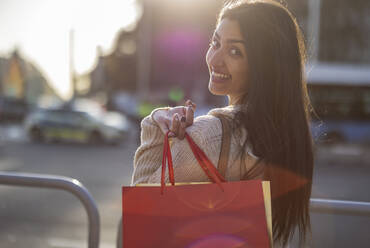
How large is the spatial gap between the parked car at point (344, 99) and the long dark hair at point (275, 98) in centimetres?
1589

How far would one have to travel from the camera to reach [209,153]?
1299 millimetres

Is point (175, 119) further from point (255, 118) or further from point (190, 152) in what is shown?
point (255, 118)

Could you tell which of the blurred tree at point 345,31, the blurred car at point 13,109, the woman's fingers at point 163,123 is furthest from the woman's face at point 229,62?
the blurred car at point 13,109

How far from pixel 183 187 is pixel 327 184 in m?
9.17

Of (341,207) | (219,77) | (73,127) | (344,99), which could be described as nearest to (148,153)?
(219,77)

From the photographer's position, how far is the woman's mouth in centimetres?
151

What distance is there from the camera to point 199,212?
1.28m

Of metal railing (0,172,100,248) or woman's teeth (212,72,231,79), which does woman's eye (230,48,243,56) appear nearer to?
woman's teeth (212,72,231,79)

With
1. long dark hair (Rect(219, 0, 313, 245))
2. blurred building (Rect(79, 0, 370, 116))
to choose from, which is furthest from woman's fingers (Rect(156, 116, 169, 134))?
blurred building (Rect(79, 0, 370, 116))

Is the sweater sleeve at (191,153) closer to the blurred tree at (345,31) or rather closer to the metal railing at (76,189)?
the metal railing at (76,189)

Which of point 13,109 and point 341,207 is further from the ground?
point 13,109

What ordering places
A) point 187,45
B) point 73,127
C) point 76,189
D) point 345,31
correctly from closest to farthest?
point 76,189
point 73,127
point 345,31
point 187,45

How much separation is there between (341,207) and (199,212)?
1.14 metres

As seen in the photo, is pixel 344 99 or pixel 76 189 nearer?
pixel 76 189
